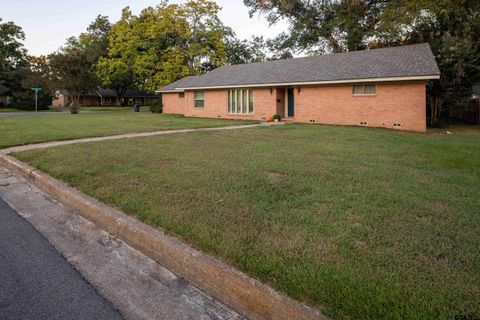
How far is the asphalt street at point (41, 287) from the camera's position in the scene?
2.47 m

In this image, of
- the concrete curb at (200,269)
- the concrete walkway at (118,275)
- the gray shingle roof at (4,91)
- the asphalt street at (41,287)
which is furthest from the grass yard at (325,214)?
the gray shingle roof at (4,91)

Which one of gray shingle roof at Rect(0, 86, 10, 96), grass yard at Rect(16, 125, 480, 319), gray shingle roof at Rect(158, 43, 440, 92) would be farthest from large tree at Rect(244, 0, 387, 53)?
gray shingle roof at Rect(0, 86, 10, 96)

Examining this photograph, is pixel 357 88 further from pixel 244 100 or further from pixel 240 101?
pixel 240 101

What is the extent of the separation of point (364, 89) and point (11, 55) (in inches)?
2185

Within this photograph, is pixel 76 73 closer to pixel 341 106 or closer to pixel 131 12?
pixel 131 12

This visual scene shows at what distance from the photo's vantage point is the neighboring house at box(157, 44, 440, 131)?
15641 mm

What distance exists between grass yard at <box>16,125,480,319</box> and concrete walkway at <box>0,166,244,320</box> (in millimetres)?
413

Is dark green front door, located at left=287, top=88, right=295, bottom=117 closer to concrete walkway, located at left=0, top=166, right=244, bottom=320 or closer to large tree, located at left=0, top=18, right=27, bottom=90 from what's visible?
concrete walkway, located at left=0, top=166, right=244, bottom=320

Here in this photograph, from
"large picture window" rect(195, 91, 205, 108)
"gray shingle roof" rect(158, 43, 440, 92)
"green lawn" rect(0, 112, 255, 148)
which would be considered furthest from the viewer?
"large picture window" rect(195, 91, 205, 108)

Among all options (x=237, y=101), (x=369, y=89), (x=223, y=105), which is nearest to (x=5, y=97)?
(x=223, y=105)

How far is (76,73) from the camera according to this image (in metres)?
34.9

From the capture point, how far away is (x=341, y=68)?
18516mm

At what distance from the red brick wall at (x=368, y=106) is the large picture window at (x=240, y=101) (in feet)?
11.8

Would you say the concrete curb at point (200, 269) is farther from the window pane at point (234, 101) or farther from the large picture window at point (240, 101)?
the window pane at point (234, 101)
